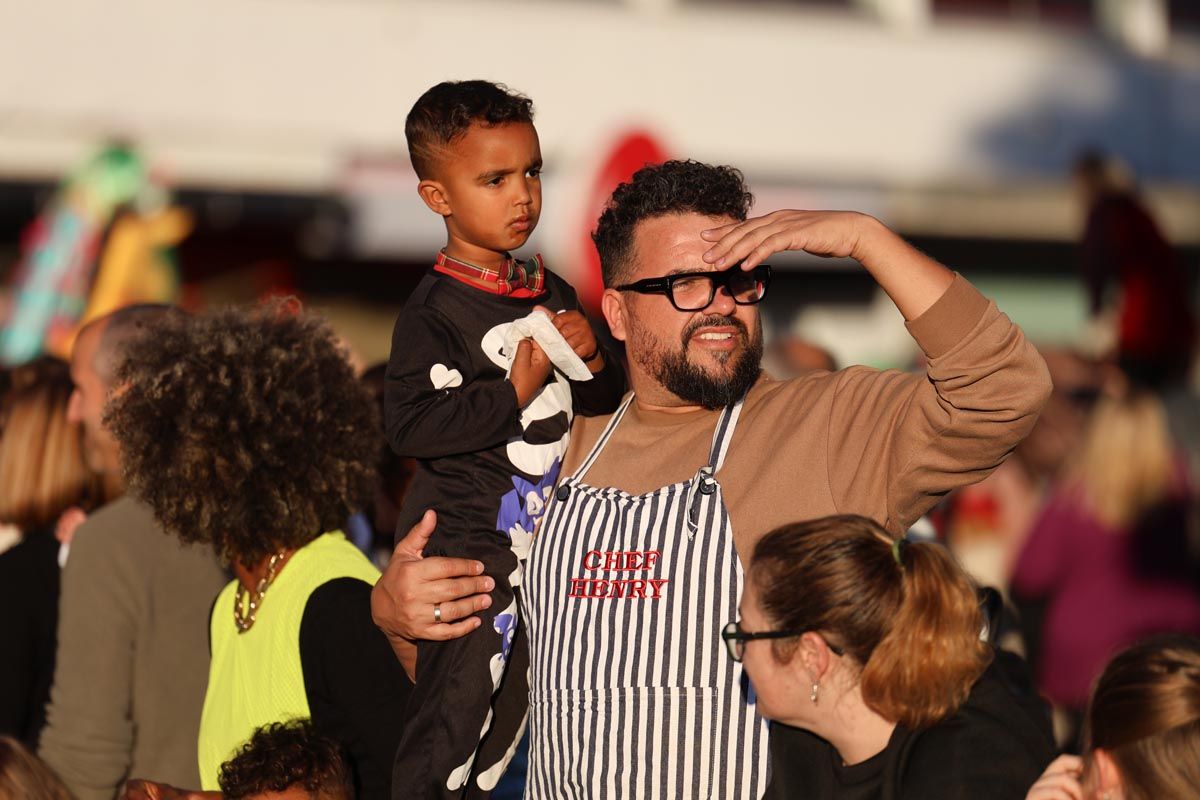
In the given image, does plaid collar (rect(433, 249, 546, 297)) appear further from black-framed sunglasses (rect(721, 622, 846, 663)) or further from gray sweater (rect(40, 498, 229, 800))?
gray sweater (rect(40, 498, 229, 800))

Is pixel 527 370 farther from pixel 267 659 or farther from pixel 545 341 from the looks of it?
pixel 267 659

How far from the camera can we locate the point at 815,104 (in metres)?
12.8

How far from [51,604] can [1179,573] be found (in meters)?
4.63

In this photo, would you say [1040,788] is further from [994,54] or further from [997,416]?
[994,54]

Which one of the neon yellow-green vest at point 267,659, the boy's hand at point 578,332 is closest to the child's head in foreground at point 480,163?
the boy's hand at point 578,332

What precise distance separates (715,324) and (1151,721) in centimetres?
103

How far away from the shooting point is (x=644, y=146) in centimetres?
1150

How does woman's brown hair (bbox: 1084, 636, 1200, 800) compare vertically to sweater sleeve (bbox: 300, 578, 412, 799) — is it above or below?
below

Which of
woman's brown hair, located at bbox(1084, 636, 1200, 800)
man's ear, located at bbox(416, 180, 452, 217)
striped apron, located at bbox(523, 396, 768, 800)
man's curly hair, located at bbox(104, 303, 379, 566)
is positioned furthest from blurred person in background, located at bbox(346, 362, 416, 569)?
woman's brown hair, located at bbox(1084, 636, 1200, 800)

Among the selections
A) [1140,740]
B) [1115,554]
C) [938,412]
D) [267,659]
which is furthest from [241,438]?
[1115,554]

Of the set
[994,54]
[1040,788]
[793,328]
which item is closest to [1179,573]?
[1040,788]

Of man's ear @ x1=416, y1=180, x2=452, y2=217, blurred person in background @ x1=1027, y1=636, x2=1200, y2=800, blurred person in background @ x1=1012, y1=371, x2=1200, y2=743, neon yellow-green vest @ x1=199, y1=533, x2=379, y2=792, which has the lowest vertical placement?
blurred person in background @ x1=1012, y1=371, x2=1200, y2=743

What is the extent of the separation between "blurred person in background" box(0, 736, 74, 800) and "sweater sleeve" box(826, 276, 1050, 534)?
61.9 inches

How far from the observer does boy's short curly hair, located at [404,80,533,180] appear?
10.3 feet
